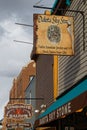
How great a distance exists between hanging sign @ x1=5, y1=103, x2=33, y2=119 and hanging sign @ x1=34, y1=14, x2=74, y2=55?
52.6 feet

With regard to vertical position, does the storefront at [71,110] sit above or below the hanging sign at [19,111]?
below

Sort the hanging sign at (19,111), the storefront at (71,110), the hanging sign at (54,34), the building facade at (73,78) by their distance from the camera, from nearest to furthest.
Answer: the storefront at (71,110) < the building facade at (73,78) < the hanging sign at (54,34) < the hanging sign at (19,111)

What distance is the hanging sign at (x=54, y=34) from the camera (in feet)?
56.1

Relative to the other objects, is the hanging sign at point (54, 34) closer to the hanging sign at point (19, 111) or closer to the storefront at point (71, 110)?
the storefront at point (71, 110)

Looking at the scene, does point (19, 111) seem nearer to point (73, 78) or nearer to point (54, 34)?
point (73, 78)

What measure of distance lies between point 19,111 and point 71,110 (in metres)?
19.9

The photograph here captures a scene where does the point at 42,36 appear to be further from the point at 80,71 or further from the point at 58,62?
the point at 58,62

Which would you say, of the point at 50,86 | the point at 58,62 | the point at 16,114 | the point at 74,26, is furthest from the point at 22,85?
the point at 74,26

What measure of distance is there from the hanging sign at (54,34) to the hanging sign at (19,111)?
16.0 meters

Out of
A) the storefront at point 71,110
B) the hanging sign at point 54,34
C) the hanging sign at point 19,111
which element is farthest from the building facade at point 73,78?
the hanging sign at point 19,111

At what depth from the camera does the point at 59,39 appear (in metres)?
17.4

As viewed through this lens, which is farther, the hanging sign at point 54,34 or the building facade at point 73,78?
the hanging sign at point 54,34

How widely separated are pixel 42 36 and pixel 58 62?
5922 millimetres

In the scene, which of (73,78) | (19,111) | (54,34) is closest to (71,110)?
(54,34)
